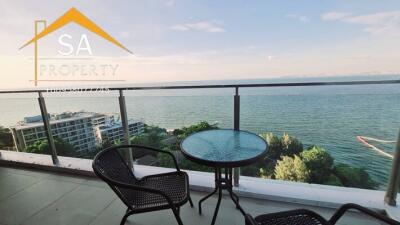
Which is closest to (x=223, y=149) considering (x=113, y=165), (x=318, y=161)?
(x=113, y=165)

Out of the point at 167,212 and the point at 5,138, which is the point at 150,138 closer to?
the point at 167,212

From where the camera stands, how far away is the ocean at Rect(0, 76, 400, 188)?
6.04 ft

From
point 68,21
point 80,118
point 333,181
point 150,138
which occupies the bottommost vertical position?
point 333,181

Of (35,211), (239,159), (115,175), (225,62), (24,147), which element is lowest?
(35,211)

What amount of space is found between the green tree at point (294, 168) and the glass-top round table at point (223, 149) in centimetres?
94

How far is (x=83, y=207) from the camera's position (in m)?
2.02

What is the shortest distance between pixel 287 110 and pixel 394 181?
107 centimetres

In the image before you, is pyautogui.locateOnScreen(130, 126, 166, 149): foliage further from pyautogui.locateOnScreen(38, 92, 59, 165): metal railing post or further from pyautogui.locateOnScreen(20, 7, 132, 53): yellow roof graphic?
pyautogui.locateOnScreen(20, 7, 132, 53): yellow roof graphic

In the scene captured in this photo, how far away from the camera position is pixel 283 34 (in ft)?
38.8

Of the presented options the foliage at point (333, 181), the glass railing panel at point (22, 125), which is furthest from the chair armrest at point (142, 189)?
the glass railing panel at point (22, 125)

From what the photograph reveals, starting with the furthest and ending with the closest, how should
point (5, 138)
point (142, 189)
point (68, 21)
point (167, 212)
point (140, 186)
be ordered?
1. point (68, 21)
2. point (5, 138)
3. point (167, 212)
4. point (140, 186)
5. point (142, 189)

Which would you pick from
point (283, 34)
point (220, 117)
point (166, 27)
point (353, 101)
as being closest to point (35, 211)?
point (220, 117)

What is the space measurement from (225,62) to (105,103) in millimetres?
10915

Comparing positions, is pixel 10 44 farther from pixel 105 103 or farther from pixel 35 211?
pixel 35 211
